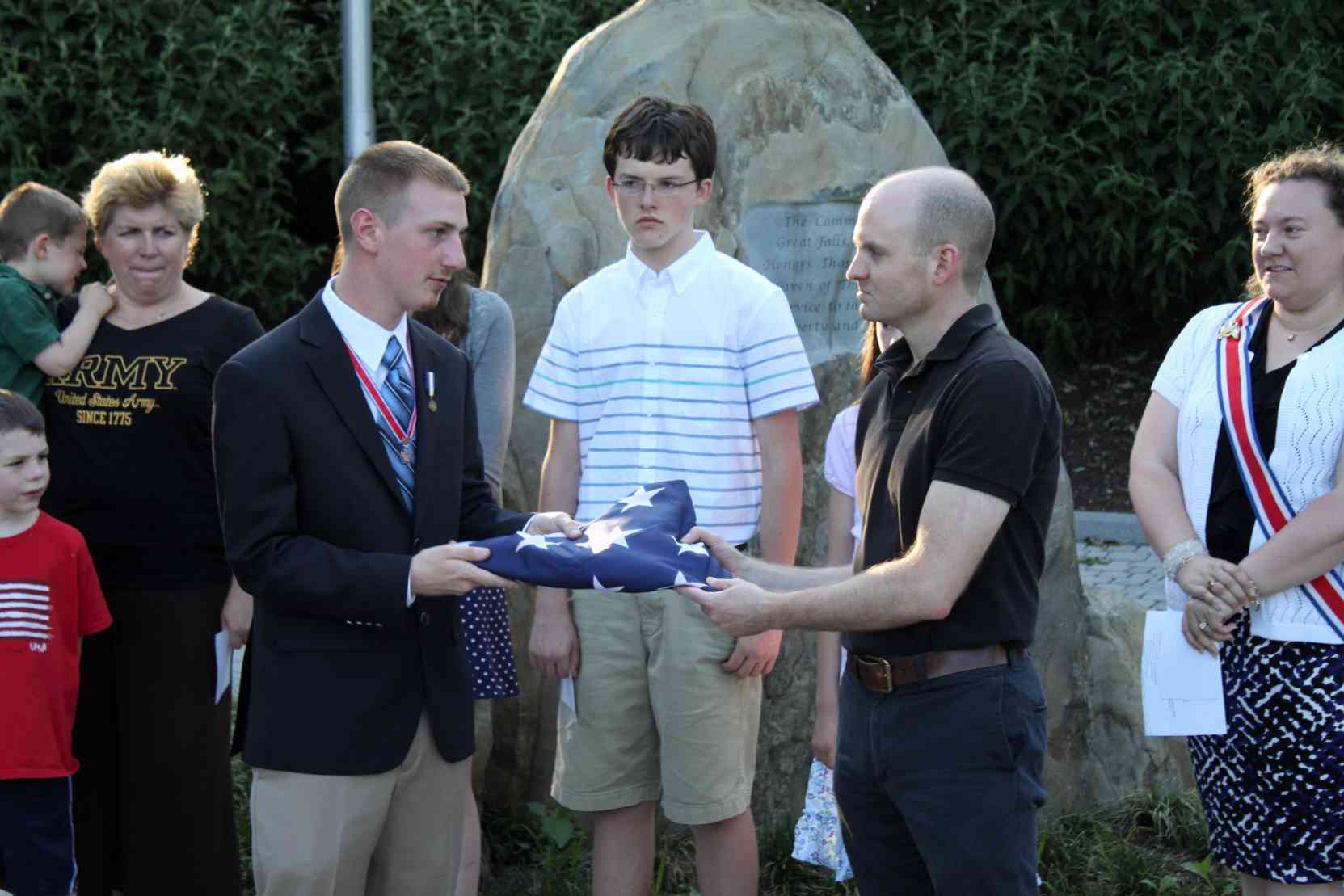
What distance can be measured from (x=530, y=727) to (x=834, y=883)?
1.20 metres

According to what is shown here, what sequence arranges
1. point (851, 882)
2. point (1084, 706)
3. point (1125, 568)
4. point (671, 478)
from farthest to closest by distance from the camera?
1. point (1125, 568)
2. point (1084, 706)
3. point (851, 882)
4. point (671, 478)

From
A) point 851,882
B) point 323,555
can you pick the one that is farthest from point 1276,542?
point 323,555

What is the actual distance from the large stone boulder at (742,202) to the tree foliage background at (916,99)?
424 cm

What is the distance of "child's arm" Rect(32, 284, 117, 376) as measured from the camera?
14.0ft

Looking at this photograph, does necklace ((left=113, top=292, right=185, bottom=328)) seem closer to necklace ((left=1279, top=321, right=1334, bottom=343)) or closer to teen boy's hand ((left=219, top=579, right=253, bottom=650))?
teen boy's hand ((left=219, top=579, right=253, bottom=650))

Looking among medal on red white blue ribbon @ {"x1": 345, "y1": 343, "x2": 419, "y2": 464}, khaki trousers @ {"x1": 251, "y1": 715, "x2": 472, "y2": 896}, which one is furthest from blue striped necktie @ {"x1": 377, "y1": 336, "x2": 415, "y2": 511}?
khaki trousers @ {"x1": 251, "y1": 715, "x2": 472, "y2": 896}

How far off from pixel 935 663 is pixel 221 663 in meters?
2.10

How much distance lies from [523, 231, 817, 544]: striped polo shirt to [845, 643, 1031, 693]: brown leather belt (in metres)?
1.02

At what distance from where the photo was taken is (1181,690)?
12.2ft

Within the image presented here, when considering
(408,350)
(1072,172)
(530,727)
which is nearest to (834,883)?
(530,727)

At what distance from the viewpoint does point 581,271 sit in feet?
17.8

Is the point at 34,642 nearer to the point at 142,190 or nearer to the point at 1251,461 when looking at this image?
the point at 142,190

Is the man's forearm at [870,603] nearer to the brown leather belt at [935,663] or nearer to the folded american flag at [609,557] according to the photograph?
the brown leather belt at [935,663]

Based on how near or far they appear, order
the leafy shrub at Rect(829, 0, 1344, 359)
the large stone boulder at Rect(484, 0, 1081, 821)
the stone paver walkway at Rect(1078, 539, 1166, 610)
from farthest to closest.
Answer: the leafy shrub at Rect(829, 0, 1344, 359) < the stone paver walkway at Rect(1078, 539, 1166, 610) < the large stone boulder at Rect(484, 0, 1081, 821)
